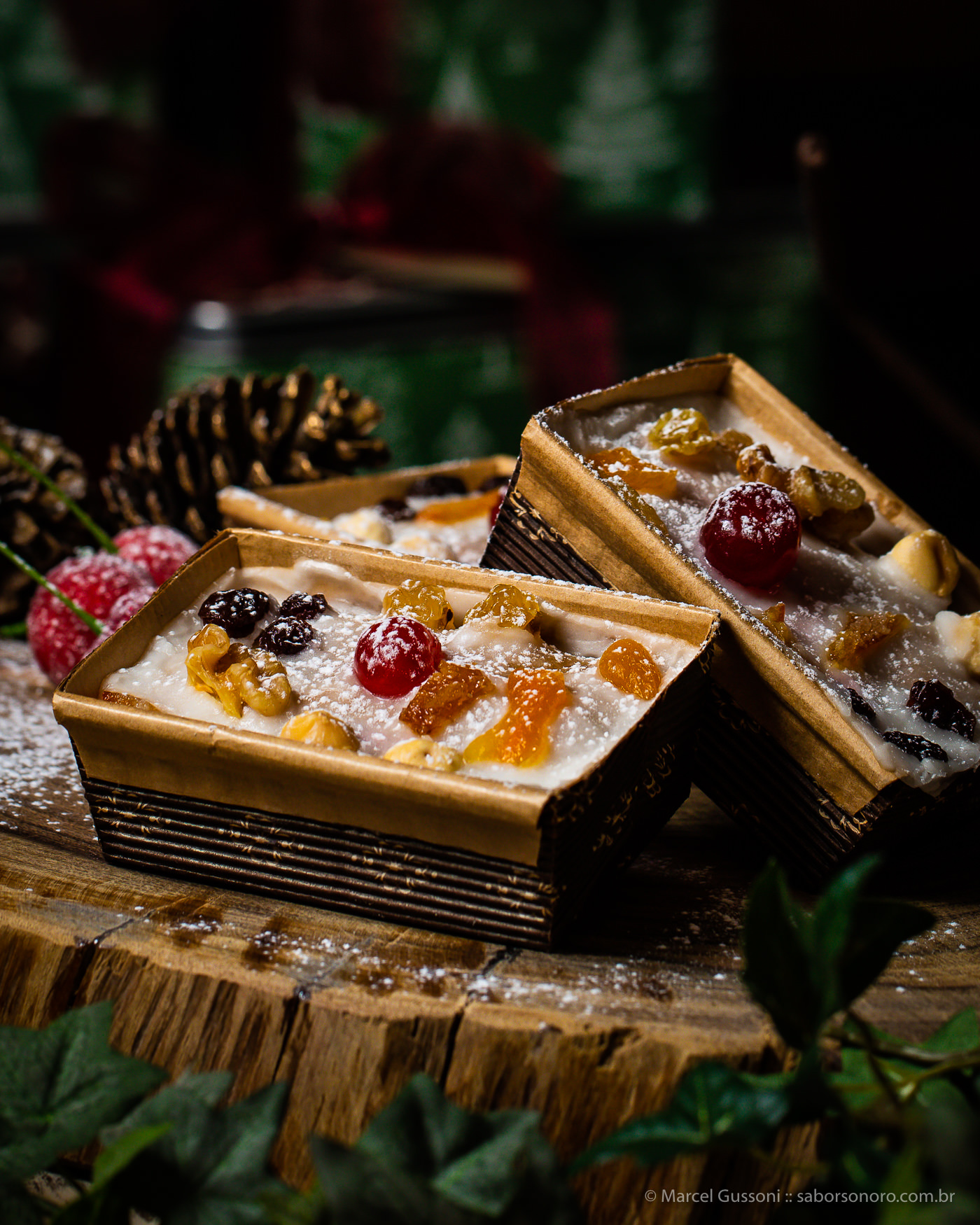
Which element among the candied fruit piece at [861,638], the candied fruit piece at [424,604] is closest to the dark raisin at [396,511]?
the candied fruit piece at [424,604]

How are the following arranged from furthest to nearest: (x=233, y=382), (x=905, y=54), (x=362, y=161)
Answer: (x=905, y=54)
(x=362, y=161)
(x=233, y=382)

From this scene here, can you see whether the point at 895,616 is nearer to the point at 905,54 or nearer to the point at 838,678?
the point at 838,678

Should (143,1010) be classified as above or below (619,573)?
below

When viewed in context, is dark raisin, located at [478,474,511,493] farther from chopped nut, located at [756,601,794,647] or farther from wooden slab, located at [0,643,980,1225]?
wooden slab, located at [0,643,980,1225]

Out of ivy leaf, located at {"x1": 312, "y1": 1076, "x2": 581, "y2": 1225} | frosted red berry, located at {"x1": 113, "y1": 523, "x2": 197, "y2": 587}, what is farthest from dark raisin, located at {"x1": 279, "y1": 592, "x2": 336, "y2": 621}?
ivy leaf, located at {"x1": 312, "y1": 1076, "x2": 581, "y2": 1225}

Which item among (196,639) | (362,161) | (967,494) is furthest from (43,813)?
(362,161)

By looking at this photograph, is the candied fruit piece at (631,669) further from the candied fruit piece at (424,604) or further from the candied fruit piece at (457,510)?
the candied fruit piece at (457,510)
